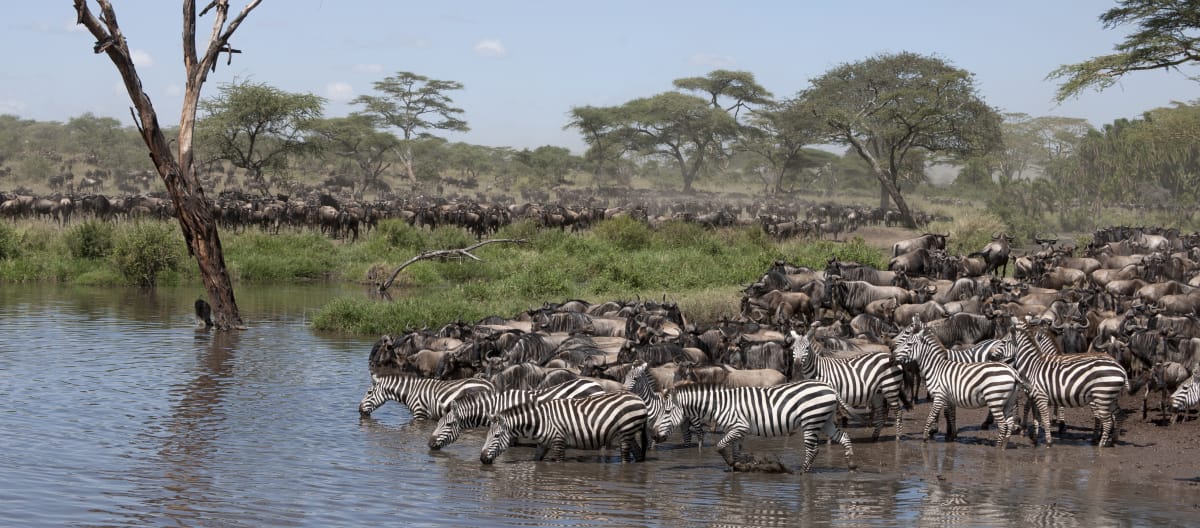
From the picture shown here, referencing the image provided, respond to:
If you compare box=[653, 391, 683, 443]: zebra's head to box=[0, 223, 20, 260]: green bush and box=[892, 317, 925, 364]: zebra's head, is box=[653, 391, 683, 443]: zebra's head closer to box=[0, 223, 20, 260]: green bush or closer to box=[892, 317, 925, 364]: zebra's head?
box=[892, 317, 925, 364]: zebra's head

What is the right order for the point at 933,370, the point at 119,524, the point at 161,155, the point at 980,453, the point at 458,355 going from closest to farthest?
the point at 119,524
the point at 980,453
the point at 933,370
the point at 458,355
the point at 161,155

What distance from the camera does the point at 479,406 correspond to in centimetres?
1048

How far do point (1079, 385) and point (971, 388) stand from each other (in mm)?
963

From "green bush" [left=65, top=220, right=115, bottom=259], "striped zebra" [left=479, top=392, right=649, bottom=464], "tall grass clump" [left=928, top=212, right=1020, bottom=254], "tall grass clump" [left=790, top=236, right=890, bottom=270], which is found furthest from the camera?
"tall grass clump" [left=928, top=212, right=1020, bottom=254]

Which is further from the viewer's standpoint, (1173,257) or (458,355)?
(1173,257)

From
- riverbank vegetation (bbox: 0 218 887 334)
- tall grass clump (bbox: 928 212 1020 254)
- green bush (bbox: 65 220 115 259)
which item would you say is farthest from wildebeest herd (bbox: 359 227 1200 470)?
green bush (bbox: 65 220 115 259)

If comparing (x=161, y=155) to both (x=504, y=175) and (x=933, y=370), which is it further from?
(x=504, y=175)

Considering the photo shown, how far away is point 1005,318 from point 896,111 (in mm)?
29434

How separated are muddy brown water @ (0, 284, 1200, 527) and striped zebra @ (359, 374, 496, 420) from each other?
24cm

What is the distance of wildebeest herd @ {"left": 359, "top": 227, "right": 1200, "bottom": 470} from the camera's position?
982cm

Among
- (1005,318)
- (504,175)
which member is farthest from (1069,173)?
(1005,318)

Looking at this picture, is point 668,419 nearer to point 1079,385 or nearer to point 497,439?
point 497,439

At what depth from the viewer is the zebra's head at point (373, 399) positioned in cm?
1195

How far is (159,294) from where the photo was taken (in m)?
23.4
